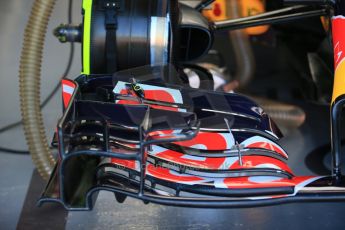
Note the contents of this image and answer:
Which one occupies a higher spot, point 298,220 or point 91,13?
point 91,13

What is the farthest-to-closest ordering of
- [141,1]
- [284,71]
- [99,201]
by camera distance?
1. [284,71]
2. [99,201]
3. [141,1]

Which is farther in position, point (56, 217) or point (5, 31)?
point (5, 31)

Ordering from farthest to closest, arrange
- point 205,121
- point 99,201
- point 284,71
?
point 284,71, point 99,201, point 205,121

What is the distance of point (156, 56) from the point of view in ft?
4.18

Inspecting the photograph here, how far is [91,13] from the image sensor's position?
122 cm

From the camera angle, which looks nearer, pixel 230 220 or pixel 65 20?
pixel 230 220

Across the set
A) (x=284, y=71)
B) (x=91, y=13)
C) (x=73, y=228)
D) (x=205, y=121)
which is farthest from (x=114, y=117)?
(x=284, y=71)

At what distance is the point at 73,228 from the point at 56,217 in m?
0.08

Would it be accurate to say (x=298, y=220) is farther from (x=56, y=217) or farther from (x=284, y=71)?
(x=284, y=71)

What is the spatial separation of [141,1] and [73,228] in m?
0.65

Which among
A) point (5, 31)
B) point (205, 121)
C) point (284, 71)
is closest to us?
point (205, 121)

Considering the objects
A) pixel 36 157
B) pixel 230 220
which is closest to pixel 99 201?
pixel 36 157

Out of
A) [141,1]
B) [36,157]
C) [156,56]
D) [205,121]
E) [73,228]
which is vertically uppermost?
[141,1]

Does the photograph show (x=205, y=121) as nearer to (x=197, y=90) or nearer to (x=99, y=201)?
(x=197, y=90)
